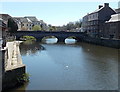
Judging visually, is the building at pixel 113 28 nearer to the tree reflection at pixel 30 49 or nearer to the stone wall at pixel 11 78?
the tree reflection at pixel 30 49

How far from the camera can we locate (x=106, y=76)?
24281mm

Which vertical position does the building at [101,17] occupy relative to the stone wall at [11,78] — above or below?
above

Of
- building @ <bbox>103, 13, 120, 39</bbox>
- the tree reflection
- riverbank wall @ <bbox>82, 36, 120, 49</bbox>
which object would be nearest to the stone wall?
the tree reflection

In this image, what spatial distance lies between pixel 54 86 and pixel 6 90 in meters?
4.56

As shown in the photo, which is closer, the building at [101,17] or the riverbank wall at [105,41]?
the riverbank wall at [105,41]

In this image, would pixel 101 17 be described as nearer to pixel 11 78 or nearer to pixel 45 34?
pixel 45 34

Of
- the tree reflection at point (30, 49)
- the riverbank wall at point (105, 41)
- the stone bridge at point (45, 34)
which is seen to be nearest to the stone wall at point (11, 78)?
the tree reflection at point (30, 49)

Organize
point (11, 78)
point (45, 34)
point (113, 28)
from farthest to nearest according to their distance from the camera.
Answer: point (45, 34)
point (113, 28)
point (11, 78)

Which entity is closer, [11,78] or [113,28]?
[11,78]

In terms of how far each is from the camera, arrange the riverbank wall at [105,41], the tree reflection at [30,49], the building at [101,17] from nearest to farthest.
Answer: the tree reflection at [30,49] < the riverbank wall at [105,41] < the building at [101,17]

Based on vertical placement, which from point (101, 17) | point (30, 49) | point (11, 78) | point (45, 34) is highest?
point (101, 17)

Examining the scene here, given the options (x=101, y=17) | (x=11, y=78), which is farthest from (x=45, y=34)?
(x=11, y=78)

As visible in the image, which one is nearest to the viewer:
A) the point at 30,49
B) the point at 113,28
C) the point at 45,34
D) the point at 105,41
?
the point at 30,49

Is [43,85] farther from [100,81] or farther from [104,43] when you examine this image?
[104,43]
